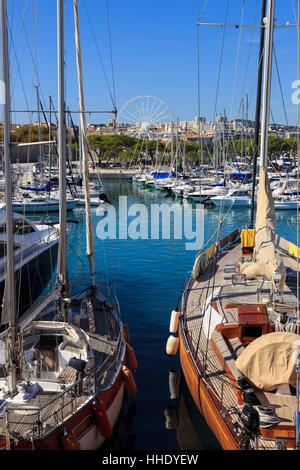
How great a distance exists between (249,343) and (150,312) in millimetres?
7428

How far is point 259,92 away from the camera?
21.2 metres

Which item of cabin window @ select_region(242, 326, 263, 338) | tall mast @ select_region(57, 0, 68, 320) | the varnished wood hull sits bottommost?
the varnished wood hull

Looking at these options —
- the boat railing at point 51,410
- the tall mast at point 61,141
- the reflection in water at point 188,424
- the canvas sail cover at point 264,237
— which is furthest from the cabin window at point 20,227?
the boat railing at point 51,410

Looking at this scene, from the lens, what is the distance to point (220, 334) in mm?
11156

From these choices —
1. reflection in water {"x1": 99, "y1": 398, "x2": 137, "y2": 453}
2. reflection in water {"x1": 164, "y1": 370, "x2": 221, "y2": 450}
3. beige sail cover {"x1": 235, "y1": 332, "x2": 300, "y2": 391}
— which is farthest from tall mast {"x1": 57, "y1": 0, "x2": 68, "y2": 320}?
beige sail cover {"x1": 235, "y1": 332, "x2": 300, "y2": 391}

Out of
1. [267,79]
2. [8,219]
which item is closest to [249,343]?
[8,219]

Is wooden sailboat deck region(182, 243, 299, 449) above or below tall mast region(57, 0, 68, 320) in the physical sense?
below

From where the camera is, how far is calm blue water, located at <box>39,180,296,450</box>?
35.2 feet

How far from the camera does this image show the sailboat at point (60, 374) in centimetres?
840

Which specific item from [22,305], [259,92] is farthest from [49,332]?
[259,92]

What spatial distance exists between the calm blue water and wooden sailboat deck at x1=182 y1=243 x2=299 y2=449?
1454mm

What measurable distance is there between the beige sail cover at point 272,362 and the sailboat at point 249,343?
0.02 m

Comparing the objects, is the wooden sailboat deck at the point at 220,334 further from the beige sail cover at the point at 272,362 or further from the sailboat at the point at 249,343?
the beige sail cover at the point at 272,362

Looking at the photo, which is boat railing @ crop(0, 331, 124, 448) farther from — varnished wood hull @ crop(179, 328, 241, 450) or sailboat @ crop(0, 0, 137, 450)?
varnished wood hull @ crop(179, 328, 241, 450)
